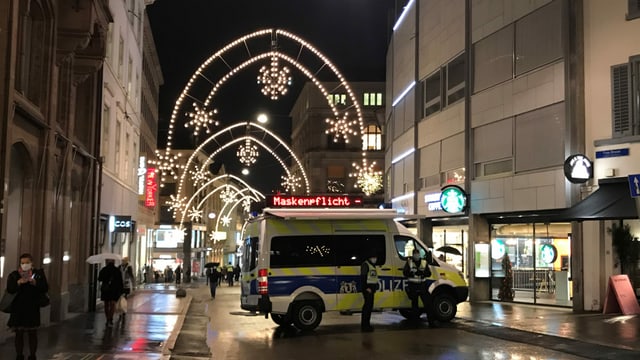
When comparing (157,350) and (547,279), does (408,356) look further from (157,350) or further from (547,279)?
(547,279)

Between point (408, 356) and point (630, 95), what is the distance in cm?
1037

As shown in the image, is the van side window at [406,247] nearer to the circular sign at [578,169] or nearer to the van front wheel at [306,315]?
the van front wheel at [306,315]

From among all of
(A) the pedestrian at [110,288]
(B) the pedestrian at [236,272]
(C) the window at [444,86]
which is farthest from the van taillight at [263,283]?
(B) the pedestrian at [236,272]

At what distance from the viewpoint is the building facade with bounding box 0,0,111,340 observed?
11992 millimetres

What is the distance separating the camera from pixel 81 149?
62.8 feet

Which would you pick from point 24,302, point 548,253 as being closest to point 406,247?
point 548,253

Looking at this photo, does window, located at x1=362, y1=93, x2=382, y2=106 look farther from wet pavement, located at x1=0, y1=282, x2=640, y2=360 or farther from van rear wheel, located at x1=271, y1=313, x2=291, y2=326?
van rear wheel, located at x1=271, y1=313, x2=291, y2=326

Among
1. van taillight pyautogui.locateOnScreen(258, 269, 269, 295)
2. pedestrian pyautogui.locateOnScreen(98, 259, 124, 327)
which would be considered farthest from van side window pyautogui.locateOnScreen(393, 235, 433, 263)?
pedestrian pyautogui.locateOnScreen(98, 259, 124, 327)

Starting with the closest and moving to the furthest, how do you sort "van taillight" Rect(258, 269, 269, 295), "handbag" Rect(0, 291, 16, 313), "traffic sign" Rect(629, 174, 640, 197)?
1. "handbag" Rect(0, 291, 16, 313)
2. "traffic sign" Rect(629, 174, 640, 197)
3. "van taillight" Rect(258, 269, 269, 295)

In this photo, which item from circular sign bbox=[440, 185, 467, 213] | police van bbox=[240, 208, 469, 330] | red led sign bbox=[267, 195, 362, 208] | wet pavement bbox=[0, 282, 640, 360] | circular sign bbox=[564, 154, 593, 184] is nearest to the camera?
wet pavement bbox=[0, 282, 640, 360]

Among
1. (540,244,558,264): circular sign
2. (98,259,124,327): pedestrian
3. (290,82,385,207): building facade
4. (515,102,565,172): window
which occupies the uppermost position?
(290,82,385,207): building facade

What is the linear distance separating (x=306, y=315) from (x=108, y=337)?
14.5 ft

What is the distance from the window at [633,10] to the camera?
17.5m

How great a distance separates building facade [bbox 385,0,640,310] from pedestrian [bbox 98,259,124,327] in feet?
38.5
